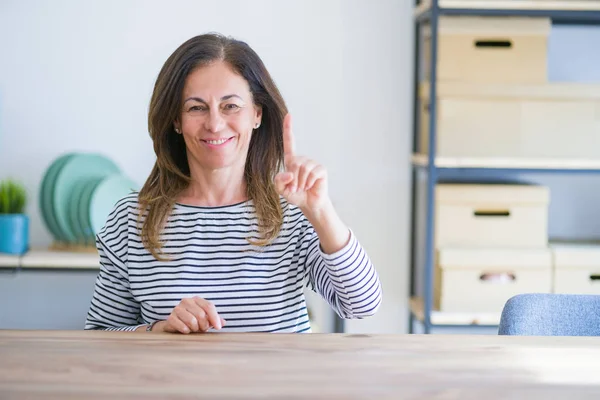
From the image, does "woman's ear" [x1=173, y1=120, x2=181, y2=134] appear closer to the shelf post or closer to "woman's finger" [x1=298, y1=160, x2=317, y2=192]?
"woman's finger" [x1=298, y1=160, x2=317, y2=192]

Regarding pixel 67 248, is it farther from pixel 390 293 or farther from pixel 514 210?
pixel 514 210

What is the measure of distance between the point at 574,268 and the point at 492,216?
0.97 ft

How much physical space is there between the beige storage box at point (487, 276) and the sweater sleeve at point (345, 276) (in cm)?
130

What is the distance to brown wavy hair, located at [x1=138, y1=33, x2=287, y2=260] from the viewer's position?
1.52m

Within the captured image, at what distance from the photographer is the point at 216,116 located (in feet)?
4.89

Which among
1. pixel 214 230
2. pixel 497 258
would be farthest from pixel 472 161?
pixel 214 230

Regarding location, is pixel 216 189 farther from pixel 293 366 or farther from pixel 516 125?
pixel 516 125

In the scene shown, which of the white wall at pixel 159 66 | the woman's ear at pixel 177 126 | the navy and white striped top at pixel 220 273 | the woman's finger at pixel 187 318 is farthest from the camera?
the white wall at pixel 159 66

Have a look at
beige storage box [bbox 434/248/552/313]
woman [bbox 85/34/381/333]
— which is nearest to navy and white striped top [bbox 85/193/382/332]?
woman [bbox 85/34/381/333]

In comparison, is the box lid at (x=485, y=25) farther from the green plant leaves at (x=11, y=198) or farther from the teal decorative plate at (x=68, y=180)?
the green plant leaves at (x=11, y=198)

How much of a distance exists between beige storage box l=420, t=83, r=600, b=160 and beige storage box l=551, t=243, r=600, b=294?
29 centimetres

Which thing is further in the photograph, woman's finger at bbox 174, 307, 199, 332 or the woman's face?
the woman's face

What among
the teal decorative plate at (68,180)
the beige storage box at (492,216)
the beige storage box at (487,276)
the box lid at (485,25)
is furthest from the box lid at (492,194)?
the teal decorative plate at (68,180)

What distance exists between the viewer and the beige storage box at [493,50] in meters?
2.72
